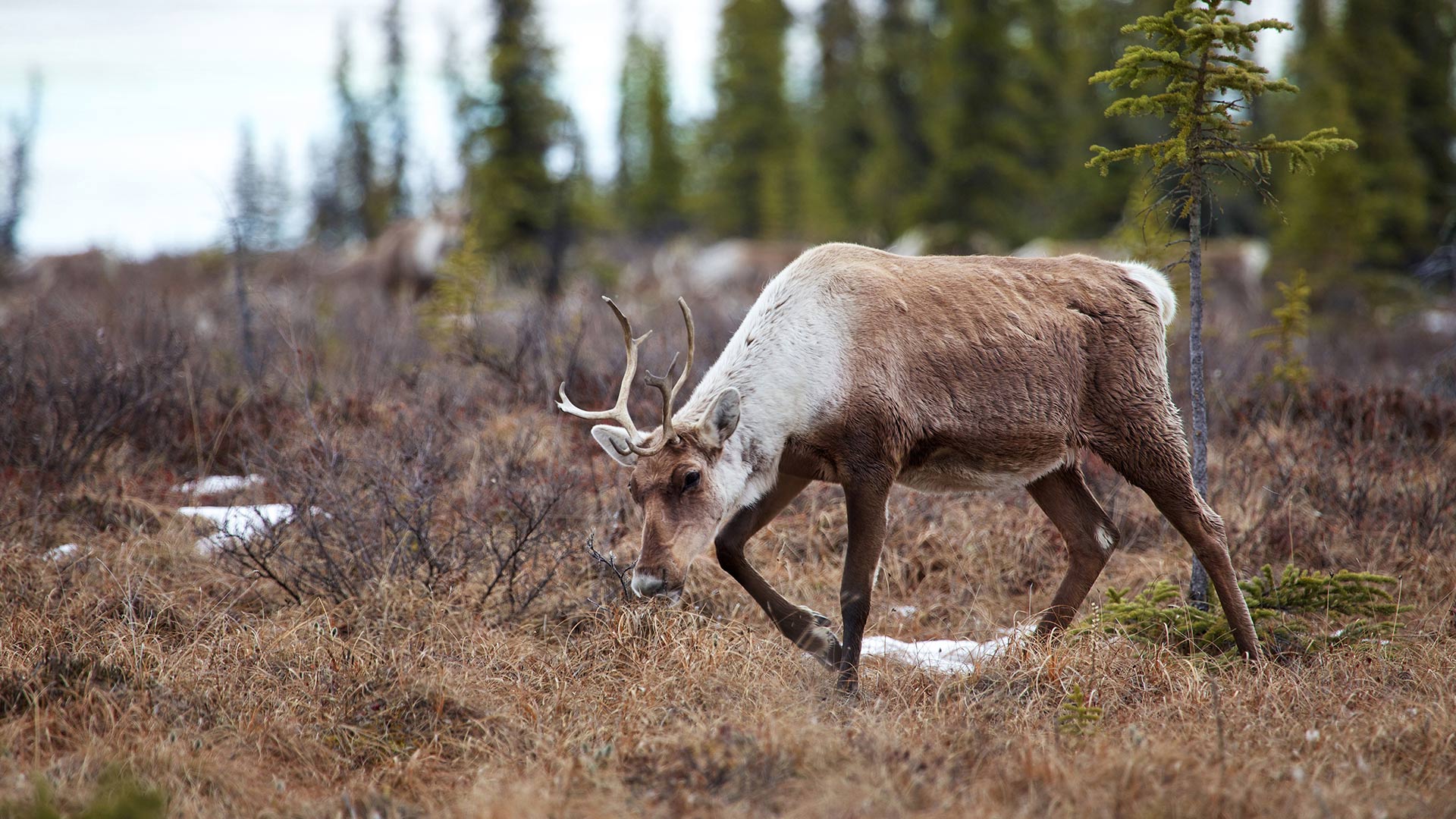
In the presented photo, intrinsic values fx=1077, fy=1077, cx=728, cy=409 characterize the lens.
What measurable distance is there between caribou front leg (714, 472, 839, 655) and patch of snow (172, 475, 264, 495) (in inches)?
122

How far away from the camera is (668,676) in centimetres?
454

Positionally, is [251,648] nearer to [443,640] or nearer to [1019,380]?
[443,640]

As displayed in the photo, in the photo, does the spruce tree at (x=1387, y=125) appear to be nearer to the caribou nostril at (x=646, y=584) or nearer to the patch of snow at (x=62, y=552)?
the caribou nostril at (x=646, y=584)

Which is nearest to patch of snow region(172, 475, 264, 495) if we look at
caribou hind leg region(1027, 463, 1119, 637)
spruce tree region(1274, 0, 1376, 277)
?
caribou hind leg region(1027, 463, 1119, 637)

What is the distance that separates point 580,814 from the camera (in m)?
3.35

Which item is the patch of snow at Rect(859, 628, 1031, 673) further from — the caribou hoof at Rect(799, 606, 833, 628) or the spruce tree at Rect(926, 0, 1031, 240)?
the spruce tree at Rect(926, 0, 1031, 240)

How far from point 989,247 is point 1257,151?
14.5 metres

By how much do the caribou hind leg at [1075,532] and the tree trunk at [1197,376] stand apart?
0.46 metres

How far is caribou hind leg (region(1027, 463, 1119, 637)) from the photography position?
17.8ft

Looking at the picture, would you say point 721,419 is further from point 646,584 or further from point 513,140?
point 513,140

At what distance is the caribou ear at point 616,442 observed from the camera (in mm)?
4676

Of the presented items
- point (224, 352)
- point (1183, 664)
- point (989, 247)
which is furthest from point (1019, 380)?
point (989, 247)

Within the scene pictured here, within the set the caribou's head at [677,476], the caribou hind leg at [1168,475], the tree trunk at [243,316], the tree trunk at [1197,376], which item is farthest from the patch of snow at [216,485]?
the tree trunk at [1197,376]

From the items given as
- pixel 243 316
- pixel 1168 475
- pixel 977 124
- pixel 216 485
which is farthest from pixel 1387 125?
pixel 216 485
